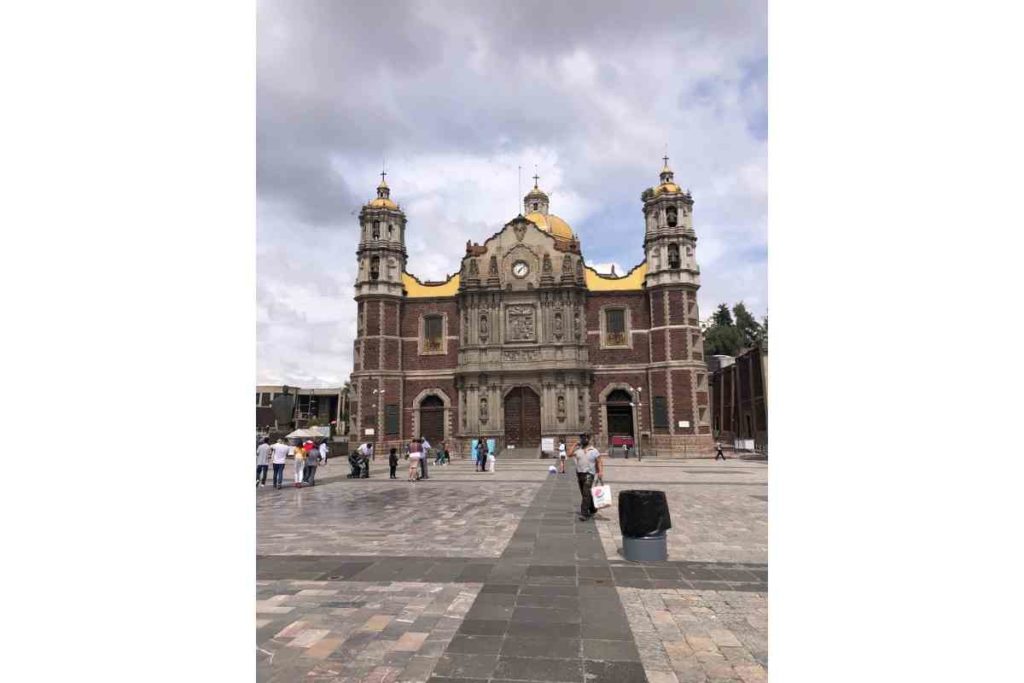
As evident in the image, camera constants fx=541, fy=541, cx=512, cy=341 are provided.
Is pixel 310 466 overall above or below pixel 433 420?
below

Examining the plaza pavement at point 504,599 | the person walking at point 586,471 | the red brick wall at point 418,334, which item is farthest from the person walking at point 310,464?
the red brick wall at point 418,334

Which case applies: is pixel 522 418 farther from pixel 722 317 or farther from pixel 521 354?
pixel 722 317

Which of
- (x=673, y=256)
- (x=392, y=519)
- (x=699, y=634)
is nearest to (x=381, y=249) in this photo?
(x=673, y=256)

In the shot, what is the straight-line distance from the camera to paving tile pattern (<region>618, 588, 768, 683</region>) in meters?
3.77

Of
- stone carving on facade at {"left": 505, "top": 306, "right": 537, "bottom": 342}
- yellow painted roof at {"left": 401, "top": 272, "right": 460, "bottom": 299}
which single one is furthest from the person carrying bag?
yellow painted roof at {"left": 401, "top": 272, "right": 460, "bottom": 299}

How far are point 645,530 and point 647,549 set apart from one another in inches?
9.3

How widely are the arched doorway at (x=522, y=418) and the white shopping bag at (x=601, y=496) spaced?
23.8 metres

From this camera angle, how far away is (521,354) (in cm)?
3438

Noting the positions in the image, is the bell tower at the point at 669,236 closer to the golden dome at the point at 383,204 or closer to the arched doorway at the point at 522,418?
the arched doorway at the point at 522,418

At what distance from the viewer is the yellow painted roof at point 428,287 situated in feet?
121

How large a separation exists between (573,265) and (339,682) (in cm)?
3268
